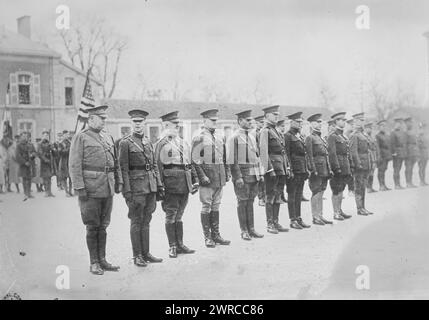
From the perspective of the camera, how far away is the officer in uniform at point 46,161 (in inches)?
224

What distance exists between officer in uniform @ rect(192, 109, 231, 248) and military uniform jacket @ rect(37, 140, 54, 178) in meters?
1.71

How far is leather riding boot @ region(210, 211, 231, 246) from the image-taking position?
18.5 feet

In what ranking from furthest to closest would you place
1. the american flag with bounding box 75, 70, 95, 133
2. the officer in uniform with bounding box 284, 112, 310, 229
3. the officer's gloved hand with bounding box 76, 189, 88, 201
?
the officer in uniform with bounding box 284, 112, 310, 229
the american flag with bounding box 75, 70, 95, 133
the officer's gloved hand with bounding box 76, 189, 88, 201

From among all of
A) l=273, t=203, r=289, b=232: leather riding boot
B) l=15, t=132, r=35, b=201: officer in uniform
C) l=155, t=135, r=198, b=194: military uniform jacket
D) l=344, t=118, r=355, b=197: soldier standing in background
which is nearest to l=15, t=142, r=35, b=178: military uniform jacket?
l=15, t=132, r=35, b=201: officer in uniform

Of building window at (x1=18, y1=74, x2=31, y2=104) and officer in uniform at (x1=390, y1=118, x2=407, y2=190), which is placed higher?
building window at (x1=18, y1=74, x2=31, y2=104)

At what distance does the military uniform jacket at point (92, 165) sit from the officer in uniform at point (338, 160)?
308cm

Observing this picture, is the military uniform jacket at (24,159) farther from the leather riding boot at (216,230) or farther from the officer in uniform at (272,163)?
the officer in uniform at (272,163)

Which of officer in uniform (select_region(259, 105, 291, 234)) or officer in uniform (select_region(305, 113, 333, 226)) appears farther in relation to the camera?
officer in uniform (select_region(305, 113, 333, 226))

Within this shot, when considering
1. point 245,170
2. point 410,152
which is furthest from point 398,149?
point 245,170

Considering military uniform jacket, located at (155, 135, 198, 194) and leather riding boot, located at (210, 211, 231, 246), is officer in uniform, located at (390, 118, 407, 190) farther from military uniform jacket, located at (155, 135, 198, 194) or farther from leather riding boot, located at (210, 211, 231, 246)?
military uniform jacket, located at (155, 135, 198, 194)

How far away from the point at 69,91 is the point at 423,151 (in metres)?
4.55

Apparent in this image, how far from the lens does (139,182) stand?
5062mm

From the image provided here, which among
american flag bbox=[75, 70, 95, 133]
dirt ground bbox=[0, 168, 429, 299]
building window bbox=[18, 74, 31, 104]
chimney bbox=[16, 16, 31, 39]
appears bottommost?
dirt ground bbox=[0, 168, 429, 299]

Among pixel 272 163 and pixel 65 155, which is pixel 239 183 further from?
pixel 65 155
